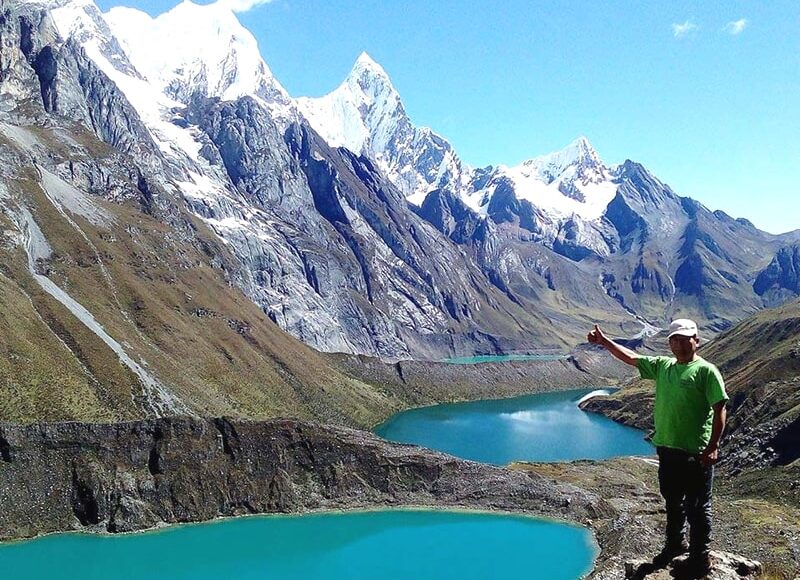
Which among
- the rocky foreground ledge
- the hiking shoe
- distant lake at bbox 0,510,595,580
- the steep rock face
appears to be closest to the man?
the hiking shoe

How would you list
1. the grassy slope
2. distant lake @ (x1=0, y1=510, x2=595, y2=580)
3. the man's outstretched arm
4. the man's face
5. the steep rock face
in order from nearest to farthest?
the man's face
the man's outstretched arm
distant lake @ (x1=0, y1=510, x2=595, y2=580)
the steep rock face
the grassy slope

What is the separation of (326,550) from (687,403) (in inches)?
2966

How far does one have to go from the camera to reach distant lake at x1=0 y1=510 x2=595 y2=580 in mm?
73375

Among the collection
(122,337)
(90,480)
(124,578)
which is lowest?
(124,578)

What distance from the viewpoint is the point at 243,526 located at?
88.7 m

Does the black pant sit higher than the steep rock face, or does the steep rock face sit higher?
the black pant

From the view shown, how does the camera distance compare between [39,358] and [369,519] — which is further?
[39,358]

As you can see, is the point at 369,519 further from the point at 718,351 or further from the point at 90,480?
the point at 718,351

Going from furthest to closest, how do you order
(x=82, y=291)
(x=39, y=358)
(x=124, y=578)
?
(x=82, y=291)
(x=39, y=358)
(x=124, y=578)

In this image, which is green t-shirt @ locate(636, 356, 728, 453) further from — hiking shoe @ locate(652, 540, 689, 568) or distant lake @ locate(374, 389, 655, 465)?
distant lake @ locate(374, 389, 655, 465)

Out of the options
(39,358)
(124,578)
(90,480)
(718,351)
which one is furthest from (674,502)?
(718,351)

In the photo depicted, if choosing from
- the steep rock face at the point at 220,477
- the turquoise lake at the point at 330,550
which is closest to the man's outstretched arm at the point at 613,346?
the turquoise lake at the point at 330,550

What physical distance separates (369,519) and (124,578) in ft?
105

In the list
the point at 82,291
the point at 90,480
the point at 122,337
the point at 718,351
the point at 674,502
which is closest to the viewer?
the point at 674,502
